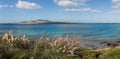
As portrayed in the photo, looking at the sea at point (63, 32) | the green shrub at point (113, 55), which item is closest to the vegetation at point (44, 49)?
the green shrub at point (113, 55)

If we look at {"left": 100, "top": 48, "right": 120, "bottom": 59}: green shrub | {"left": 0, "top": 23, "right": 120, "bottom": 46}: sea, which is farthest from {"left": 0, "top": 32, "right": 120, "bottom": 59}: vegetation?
{"left": 0, "top": 23, "right": 120, "bottom": 46}: sea

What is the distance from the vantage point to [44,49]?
22.2 feet

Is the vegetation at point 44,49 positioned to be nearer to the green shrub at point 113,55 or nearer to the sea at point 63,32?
the green shrub at point 113,55

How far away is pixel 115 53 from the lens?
745 centimetres

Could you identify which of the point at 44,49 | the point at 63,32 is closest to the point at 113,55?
the point at 44,49

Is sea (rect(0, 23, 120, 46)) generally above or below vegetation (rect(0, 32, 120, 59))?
below

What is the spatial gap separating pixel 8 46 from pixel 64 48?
1379 millimetres

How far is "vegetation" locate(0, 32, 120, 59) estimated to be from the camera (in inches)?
248

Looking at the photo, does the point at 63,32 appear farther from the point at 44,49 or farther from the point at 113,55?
the point at 44,49

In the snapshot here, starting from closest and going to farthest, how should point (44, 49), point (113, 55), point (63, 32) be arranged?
point (44, 49)
point (113, 55)
point (63, 32)

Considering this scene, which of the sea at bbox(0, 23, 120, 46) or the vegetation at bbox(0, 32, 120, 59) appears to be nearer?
the vegetation at bbox(0, 32, 120, 59)

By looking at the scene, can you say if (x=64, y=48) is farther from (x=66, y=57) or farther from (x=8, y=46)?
(x=8, y=46)

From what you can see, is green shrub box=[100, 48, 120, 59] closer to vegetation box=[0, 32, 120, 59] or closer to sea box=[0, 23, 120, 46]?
vegetation box=[0, 32, 120, 59]

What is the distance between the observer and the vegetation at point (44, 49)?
631cm
